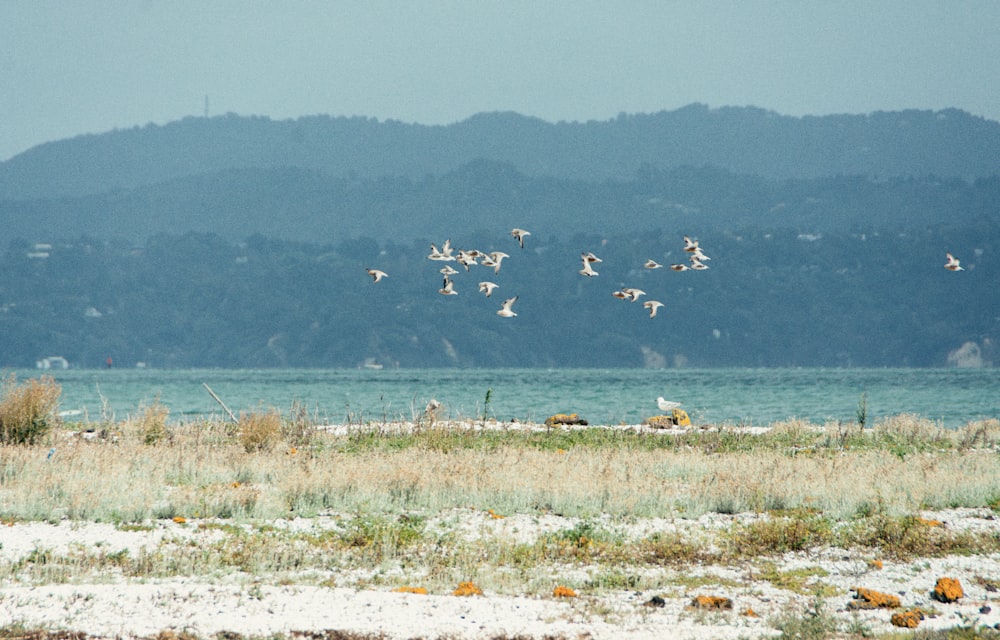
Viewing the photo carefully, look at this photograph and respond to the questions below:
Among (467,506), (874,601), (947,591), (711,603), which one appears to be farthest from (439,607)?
(467,506)

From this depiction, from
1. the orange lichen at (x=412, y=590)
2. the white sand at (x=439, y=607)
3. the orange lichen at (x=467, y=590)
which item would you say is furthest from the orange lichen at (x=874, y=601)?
the orange lichen at (x=412, y=590)

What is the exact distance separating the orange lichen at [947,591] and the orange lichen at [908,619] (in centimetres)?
105

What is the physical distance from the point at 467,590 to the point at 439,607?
851 mm

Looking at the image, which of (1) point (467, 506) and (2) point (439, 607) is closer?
(2) point (439, 607)

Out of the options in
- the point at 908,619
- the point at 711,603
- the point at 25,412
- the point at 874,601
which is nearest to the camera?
the point at 908,619

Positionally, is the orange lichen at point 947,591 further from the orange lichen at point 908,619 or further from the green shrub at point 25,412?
the green shrub at point 25,412

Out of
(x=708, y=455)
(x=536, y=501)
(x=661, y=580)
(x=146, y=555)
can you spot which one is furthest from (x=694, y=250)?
→ (x=146, y=555)

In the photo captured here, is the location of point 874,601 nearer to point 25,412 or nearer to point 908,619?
point 908,619

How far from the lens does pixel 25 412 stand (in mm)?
27016

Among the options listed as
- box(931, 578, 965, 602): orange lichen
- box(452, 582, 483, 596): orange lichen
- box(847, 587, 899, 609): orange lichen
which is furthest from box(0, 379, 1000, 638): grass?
box(931, 578, 965, 602): orange lichen

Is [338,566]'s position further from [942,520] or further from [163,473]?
A: [942,520]

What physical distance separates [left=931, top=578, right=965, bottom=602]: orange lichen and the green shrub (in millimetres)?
20652

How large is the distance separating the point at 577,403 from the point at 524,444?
51.5 m

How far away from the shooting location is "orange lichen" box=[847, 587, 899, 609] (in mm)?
13625
